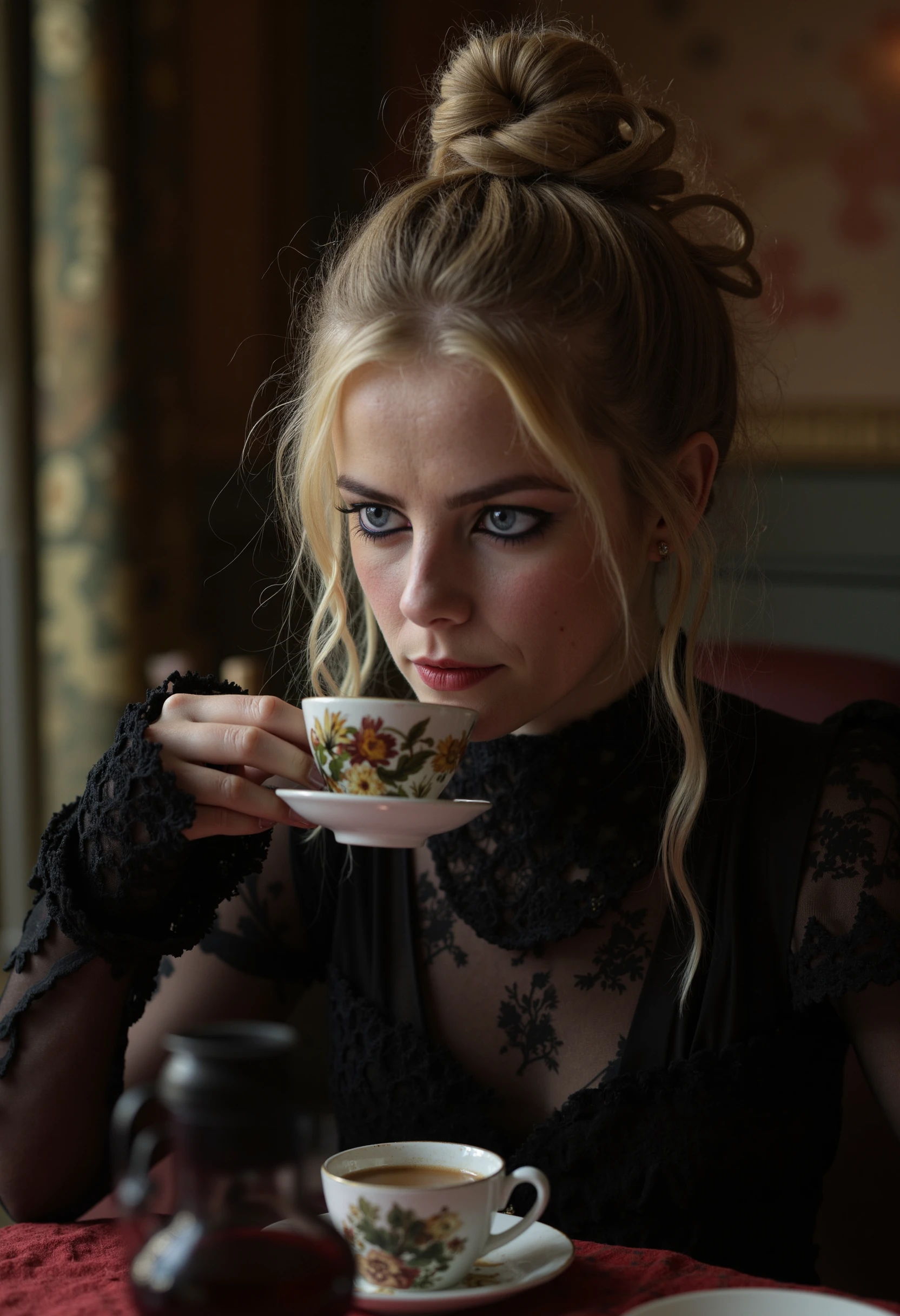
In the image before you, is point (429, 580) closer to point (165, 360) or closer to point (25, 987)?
point (25, 987)

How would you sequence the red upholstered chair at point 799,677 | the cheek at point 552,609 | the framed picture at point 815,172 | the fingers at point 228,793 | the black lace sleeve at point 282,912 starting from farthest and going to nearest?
the framed picture at point 815,172 < the red upholstered chair at point 799,677 < the black lace sleeve at point 282,912 < the cheek at point 552,609 < the fingers at point 228,793

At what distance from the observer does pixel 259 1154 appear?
22.3 inches

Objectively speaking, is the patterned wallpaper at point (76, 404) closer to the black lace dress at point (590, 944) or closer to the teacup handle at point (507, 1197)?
the black lace dress at point (590, 944)

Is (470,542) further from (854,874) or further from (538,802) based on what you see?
(854,874)

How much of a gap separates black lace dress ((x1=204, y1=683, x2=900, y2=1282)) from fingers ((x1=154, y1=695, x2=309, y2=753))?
0.34 meters

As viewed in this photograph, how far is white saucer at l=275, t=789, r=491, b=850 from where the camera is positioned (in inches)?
37.9

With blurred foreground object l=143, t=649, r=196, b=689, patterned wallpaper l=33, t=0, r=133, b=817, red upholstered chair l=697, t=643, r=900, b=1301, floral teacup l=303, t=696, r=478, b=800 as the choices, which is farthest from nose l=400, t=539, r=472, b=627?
patterned wallpaper l=33, t=0, r=133, b=817

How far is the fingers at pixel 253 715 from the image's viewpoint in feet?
3.63

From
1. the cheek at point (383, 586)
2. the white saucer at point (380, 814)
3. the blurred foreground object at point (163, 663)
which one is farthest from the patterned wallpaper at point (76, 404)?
the white saucer at point (380, 814)

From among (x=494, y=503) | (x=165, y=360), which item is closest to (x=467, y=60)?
(x=494, y=503)

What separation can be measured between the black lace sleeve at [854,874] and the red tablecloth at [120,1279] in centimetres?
39

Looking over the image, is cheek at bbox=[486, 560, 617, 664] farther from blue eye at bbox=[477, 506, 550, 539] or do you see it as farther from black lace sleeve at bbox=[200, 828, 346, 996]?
black lace sleeve at bbox=[200, 828, 346, 996]

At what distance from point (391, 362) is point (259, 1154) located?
800 millimetres

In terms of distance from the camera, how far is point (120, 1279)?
824 millimetres
